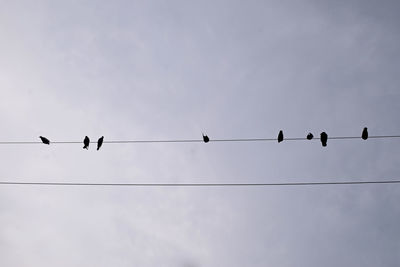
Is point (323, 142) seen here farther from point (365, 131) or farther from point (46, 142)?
point (46, 142)

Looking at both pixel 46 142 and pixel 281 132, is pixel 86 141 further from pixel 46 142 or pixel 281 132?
pixel 281 132

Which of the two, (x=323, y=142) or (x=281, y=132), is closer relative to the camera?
(x=323, y=142)

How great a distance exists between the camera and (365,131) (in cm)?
1251

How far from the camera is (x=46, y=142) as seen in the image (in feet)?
40.8

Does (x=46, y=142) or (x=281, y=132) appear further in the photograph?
(x=281, y=132)

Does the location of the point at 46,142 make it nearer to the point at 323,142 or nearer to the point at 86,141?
the point at 86,141

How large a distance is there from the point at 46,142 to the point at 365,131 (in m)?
12.1

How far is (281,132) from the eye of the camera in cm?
1338

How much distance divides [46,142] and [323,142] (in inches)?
408

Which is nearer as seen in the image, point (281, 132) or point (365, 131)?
point (365, 131)

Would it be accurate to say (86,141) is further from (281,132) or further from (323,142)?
(323,142)

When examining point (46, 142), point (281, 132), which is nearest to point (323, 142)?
point (281, 132)

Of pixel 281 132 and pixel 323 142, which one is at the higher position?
pixel 281 132

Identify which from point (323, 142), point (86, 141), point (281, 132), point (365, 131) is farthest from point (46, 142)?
point (365, 131)
